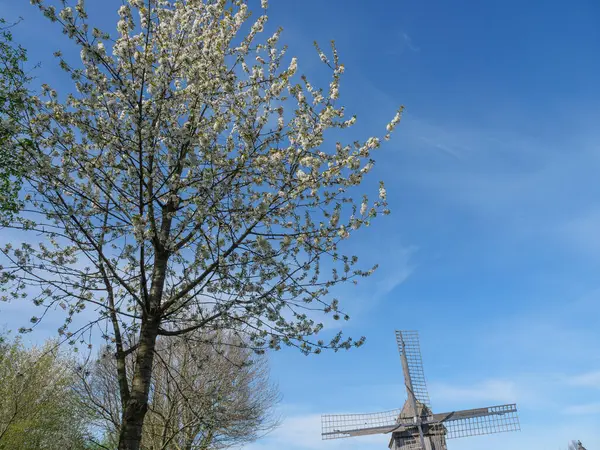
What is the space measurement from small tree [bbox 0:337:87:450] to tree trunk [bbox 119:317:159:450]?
18.0 m

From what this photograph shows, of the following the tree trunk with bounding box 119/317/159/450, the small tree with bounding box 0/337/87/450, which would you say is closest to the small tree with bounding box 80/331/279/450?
the small tree with bounding box 0/337/87/450

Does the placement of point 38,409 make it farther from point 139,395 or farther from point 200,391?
point 139,395

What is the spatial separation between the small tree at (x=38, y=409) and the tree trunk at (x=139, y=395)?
59.0ft

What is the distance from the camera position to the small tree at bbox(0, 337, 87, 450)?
73.6ft

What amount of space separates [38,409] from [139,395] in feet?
73.3

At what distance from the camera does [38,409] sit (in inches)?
943

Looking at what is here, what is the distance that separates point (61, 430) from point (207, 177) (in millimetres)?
24088

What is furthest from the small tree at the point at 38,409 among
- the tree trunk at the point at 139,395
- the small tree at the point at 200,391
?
the tree trunk at the point at 139,395

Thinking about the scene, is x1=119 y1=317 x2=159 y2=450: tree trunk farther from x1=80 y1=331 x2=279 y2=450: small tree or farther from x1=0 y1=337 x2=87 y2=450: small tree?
x1=0 y1=337 x2=87 y2=450: small tree

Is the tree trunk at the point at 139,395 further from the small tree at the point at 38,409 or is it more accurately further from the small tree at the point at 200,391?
the small tree at the point at 38,409

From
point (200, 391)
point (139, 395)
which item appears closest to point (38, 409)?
point (200, 391)

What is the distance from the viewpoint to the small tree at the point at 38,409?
73.6ft

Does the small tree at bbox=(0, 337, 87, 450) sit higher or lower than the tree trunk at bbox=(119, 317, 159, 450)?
higher

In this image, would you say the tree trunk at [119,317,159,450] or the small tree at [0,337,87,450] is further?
the small tree at [0,337,87,450]
